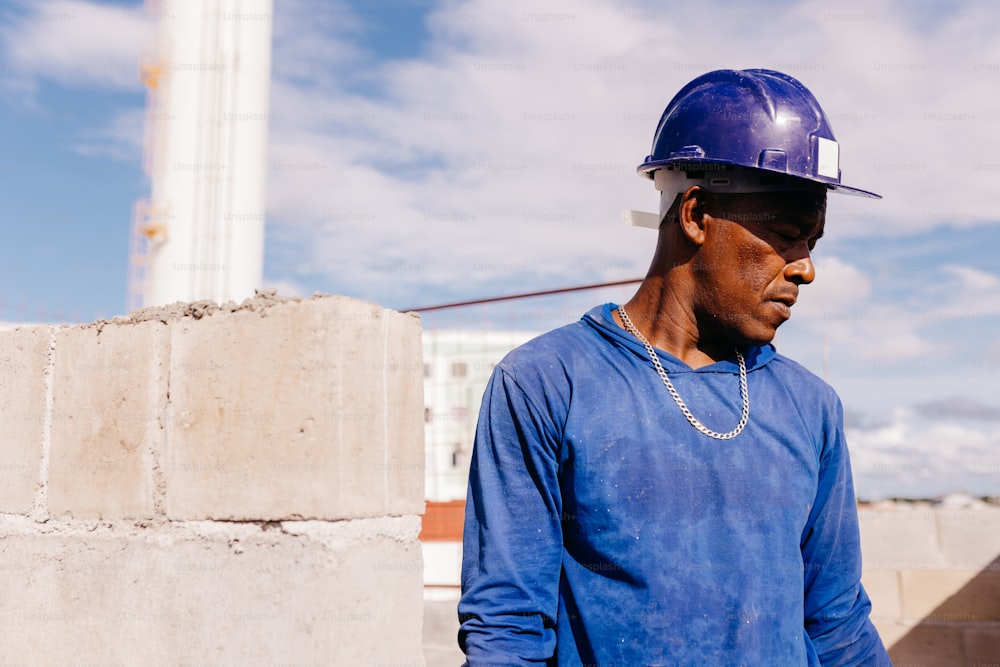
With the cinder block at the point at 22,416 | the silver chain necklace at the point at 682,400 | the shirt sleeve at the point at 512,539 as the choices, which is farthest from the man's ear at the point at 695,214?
the cinder block at the point at 22,416

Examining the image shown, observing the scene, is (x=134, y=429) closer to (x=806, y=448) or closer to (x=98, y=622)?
(x=98, y=622)

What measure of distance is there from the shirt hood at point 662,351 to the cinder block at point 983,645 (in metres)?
4.81

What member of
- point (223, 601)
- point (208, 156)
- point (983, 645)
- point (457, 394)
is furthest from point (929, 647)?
point (208, 156)

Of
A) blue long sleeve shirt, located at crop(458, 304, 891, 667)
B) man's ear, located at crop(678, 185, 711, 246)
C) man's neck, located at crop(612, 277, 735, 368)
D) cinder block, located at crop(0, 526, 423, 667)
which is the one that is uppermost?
man's ear, located at crop(678, 185, 711, 246)

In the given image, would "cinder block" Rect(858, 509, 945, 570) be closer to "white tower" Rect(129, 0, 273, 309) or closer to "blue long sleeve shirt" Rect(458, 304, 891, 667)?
"blue long sleeve shirt" Rect(458, 304, 891, 667)

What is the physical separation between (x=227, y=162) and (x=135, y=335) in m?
14.5

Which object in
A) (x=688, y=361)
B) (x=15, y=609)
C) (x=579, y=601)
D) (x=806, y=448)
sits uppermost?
(x=688, y=361)

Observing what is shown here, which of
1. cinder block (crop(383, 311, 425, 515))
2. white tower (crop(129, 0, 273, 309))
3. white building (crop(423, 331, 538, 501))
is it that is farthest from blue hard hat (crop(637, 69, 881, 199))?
white tower (crop(129, 0, 273, 309))

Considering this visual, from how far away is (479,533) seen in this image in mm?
1611

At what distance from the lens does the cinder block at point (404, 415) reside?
1.98 meters

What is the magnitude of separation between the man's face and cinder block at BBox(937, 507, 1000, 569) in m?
5.09

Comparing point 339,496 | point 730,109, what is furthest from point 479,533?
point 730,109

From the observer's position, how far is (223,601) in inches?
76.9

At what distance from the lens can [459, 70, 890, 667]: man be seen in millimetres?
1541
